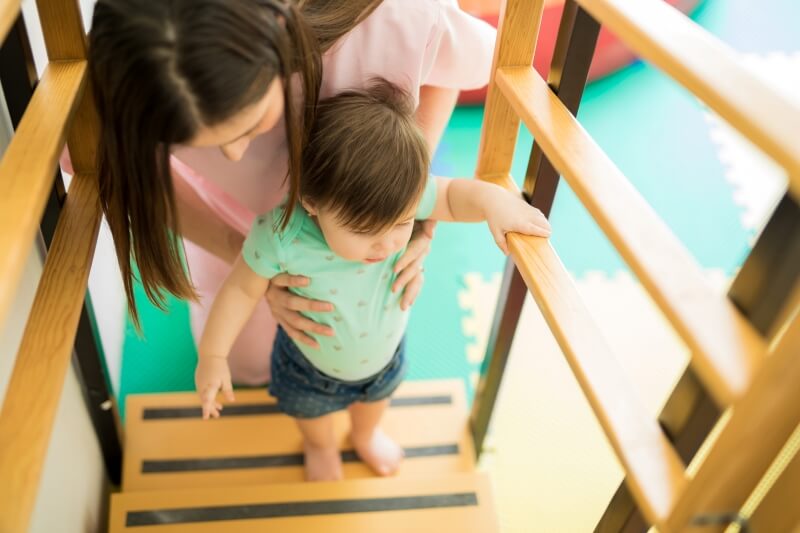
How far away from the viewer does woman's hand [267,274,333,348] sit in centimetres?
93

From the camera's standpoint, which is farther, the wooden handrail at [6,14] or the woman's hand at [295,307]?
the woman's hand at [295,307]

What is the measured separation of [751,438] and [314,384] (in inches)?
27.6

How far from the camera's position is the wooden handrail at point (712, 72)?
1.43 feet

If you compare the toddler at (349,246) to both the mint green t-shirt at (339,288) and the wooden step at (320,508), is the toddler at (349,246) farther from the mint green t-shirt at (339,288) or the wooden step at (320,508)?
the wooden step at (320,508)

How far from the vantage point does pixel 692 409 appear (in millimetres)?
629

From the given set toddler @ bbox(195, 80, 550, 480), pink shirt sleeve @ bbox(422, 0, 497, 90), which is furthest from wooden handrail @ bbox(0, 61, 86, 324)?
pink shirt sleeve @ bbox(422, 0, 497, 90)

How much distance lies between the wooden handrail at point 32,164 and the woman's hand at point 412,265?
469 millimetres

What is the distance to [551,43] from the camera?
209 centimetres

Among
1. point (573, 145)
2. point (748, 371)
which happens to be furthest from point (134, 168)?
point (748, 371)

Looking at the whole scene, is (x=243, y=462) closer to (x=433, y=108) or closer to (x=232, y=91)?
(x=433, y=108)

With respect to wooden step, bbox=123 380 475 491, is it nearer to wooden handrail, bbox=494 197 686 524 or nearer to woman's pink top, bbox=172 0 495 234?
woman's pink top, bbox=172 0 495 234

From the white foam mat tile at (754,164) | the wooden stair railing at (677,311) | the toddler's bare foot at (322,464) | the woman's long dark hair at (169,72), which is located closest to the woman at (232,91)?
the woman's long dark hair at (169,72)

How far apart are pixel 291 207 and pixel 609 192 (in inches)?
14.6

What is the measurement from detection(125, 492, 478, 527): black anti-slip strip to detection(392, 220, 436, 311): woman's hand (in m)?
0.34
